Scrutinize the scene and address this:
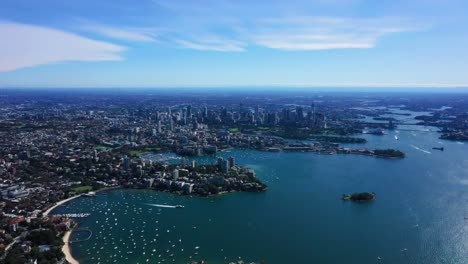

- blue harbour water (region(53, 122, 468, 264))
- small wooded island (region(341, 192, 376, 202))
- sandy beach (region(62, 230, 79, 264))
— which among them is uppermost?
small wooded island (region(341, 192, 376, 202))

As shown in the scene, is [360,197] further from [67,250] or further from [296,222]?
[67,250]

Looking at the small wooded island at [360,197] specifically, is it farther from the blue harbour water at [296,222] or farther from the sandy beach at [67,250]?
the sandy beach at [67,250]

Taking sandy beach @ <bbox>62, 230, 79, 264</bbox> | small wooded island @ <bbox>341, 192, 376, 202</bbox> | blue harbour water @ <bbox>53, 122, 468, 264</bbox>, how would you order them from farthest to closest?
small wooded island @ <bbox>341, 192, 376, 202</bbox> < blue harbour water @ <bbox>53, 122, 468, 264</bbox> < sandy beach @ <bbox>62, 230, 79, 264</bbox>

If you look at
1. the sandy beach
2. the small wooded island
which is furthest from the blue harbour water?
the small wooded island

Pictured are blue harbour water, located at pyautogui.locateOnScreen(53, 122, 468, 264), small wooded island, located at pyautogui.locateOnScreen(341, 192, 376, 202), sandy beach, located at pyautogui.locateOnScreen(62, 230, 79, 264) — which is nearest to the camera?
sandy beach, located at pyautogui.locateOnScreen(62, 230, 79, 264)

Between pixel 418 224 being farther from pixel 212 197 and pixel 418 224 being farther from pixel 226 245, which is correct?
pixel 212 197

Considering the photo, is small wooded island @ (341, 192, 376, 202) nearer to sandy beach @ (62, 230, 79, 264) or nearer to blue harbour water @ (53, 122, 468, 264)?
blue harbour water @ (53, 122, 468, 264)

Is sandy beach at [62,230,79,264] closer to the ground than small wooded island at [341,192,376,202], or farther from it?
closer to the ground

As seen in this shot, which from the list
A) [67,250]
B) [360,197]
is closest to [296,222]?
[360,197]

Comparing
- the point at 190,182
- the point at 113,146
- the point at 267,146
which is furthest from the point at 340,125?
the point at 190,182
